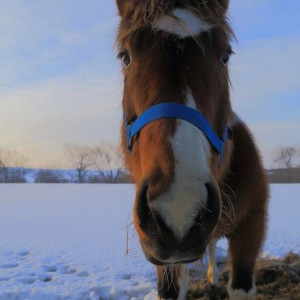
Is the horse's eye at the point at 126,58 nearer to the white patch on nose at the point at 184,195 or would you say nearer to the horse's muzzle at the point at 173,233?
the white patch on nose at the point at 184,195

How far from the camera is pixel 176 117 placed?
186 cm

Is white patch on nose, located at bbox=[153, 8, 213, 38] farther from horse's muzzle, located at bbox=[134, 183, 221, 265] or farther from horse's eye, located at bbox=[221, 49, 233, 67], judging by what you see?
horse's muzzle, located at bbox=[134, 183, 221, 265]

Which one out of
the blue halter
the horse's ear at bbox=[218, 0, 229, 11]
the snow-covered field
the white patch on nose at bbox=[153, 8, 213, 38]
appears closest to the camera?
the blue halter

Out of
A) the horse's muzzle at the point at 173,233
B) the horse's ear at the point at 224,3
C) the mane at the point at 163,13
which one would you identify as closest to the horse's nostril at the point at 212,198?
the horse's muzzle at the point at 173,233

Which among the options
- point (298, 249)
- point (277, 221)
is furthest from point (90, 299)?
point (277, 221)

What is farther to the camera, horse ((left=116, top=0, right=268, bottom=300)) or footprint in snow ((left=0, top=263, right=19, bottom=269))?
footprint in snow ((left=0, top=263, right=19, bottom=269))

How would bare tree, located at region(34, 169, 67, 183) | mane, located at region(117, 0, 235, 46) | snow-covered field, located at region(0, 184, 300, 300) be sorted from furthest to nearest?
bare tree, located at region(34, 169, 67, 183) → snow-covered field, located at region(0, 184, 300, 300) → mane, located at region(117, 0, 235, 46)

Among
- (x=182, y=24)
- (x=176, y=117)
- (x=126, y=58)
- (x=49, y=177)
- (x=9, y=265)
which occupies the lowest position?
(x=9, y=265)

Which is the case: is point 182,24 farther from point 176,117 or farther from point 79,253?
point 79,253

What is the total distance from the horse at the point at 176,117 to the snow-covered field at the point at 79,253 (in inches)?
27.9

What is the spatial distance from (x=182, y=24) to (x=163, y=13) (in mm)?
164

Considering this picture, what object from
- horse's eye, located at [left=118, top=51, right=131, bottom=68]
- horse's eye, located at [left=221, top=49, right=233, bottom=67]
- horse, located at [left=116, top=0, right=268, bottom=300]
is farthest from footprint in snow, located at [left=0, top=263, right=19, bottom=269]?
horse's eye, located at [left=221, top=49, right=233, bottom=67]

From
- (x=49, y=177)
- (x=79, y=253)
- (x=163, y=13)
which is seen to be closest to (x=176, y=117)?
(x=163, y=13)

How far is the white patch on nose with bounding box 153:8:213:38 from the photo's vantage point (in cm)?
212
